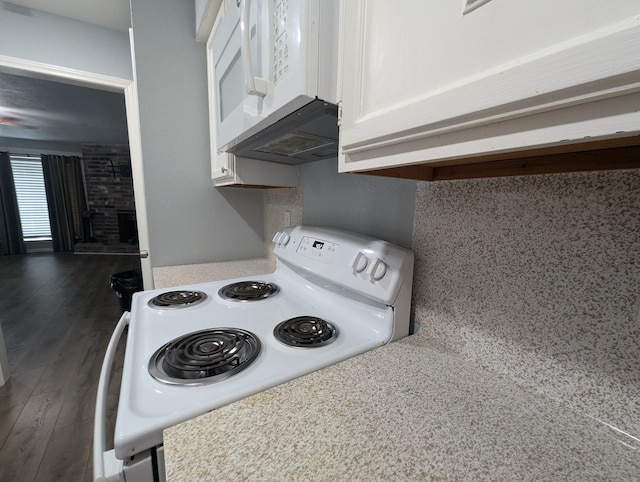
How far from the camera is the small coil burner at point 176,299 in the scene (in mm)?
873

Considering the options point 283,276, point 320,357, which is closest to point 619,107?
point 320,357

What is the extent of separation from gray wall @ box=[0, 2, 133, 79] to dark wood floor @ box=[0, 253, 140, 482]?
2146 millimetres

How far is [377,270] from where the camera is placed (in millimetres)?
690

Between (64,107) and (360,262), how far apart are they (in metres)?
4.64

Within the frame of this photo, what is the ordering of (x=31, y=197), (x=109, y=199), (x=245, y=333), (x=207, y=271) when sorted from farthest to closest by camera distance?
(x=109, y=199) < (x=31, y=197) < (x=207, y=271) < (x=245, y=333)

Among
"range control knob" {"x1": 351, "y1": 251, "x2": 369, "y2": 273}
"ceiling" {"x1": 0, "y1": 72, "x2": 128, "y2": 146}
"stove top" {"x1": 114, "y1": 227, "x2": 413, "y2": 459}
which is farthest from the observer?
"ceiling" {"x1": 0, "y1": 72, "x2": 128, "y2": 146}

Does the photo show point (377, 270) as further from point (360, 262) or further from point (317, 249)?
point (317, 249)

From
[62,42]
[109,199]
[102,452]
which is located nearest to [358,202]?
[102,452]

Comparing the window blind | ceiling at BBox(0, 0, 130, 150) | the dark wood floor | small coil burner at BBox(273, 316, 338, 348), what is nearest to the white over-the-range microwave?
small coil burner at BBox(273, 316, 338, 348)

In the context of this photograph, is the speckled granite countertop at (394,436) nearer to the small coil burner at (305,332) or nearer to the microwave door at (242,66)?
the small coil burner at (305,332)

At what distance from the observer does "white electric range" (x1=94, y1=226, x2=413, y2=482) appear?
435mm

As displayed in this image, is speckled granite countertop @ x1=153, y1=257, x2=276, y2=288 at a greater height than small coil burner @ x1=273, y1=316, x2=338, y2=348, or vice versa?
small coil burner @ x1=273, y1=316, x2=338, y2=348

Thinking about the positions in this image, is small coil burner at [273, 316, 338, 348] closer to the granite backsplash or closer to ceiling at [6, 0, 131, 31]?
the granite backsplash

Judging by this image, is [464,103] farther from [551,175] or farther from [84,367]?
[84,367]
